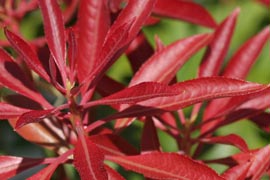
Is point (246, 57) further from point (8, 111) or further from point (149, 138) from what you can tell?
point (8, 111)

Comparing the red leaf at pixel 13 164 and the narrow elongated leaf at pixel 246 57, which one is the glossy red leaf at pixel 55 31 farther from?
the narrow elongated leaf at pixel 246 57

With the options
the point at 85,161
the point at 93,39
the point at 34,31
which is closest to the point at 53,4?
the point at 93,39

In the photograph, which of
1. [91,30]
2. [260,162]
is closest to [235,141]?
[260,162]

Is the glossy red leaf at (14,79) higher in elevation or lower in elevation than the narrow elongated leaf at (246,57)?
higher

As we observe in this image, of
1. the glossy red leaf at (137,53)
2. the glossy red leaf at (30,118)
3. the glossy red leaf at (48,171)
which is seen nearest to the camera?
the glossy red leaf at (30,118)

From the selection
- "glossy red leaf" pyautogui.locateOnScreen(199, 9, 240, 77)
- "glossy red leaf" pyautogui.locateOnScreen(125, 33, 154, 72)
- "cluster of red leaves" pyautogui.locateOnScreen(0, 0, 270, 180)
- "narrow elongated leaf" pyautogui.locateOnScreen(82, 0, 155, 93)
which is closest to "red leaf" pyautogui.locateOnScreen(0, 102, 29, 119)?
"cluster of red leaves" pyautogui.locateOnScreen(0, 0, 270, 180)

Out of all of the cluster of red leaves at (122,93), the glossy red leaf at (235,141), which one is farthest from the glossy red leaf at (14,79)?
the glossy red leaf at (235,141)
